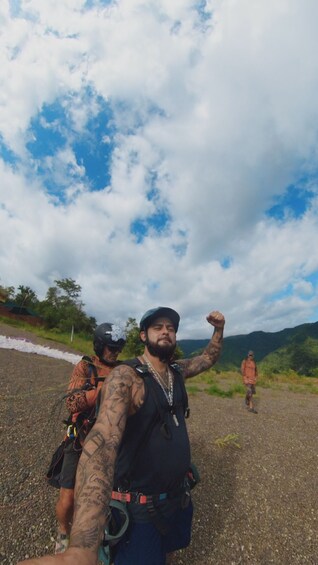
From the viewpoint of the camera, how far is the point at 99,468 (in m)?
1.74

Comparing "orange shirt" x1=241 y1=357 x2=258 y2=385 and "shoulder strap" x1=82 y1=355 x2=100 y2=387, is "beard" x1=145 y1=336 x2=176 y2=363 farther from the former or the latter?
"orange shirt" x1=241 y1=357 x2=258 y2=385

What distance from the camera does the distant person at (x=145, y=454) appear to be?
1.88 meters

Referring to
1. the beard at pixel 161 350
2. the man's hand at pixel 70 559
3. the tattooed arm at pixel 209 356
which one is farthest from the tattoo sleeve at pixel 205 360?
the man's hand at pixel 70 559

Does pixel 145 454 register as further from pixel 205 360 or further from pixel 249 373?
pixel 249 373

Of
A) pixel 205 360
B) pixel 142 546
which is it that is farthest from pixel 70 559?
pixel 205 360

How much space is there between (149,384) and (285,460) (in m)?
8.16

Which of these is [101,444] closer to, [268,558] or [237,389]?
[268,558]

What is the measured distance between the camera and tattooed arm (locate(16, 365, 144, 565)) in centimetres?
129

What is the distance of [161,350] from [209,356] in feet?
3.74

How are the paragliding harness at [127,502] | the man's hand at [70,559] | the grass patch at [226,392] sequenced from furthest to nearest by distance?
the grass patch at [226,392], the paragliding harness at [127,502], the man's hand at [70,559]

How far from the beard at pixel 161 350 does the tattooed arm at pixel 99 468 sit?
0.43 meters

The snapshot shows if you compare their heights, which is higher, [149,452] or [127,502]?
[149,452]

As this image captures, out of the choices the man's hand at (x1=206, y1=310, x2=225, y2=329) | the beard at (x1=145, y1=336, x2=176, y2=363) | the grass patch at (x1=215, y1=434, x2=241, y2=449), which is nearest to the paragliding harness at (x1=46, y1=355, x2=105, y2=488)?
the beard at (x1=145, y1=336, x2=176, y2=363)

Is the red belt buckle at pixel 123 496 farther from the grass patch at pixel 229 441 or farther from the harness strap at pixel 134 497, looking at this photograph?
the grass patch at pixel 229 441
